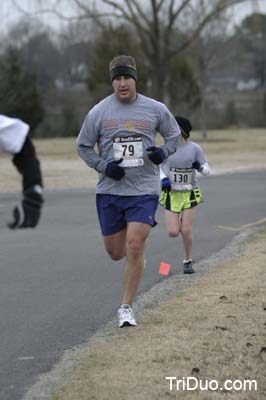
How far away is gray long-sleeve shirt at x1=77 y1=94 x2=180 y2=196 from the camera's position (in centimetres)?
691

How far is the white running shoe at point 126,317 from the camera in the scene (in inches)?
274

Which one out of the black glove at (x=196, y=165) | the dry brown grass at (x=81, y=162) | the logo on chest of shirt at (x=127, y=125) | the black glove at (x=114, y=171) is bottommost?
the dry brown grass at (x=81, y=162)

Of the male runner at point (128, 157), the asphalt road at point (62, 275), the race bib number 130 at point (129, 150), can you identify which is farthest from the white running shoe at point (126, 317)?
the race bib number 130 at point (129, 150)

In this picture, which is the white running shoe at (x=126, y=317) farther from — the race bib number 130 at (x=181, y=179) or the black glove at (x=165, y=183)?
the race bib number 130 at (x=181, y=179)

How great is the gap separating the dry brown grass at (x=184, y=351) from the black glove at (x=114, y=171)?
118 cm

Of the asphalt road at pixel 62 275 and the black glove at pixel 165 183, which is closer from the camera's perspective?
the asphalt road at pixel 62 275

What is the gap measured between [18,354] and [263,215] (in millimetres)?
9956

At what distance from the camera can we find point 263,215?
1580cm

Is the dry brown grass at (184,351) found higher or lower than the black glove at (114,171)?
lower

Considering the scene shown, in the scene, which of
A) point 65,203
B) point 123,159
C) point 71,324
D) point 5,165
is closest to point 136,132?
point 123,159

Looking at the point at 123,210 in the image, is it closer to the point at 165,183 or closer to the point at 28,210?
the point at 28,210

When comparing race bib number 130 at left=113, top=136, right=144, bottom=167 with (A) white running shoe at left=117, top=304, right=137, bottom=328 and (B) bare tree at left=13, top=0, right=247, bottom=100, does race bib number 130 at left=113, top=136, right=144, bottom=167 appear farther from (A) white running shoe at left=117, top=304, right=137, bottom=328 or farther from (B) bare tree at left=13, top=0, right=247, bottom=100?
(B) bare tree at left=13, top=0, right=247, bottom=100

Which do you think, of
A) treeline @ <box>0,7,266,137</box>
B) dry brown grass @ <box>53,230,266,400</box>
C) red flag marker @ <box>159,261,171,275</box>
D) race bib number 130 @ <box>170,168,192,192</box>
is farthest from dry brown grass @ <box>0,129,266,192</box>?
dry brown grass @ <box>53,230,266,400</box>

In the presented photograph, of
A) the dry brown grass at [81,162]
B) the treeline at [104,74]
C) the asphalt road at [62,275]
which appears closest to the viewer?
the asphalt road at [62,275]
